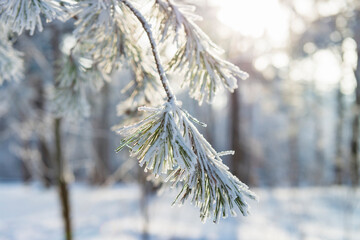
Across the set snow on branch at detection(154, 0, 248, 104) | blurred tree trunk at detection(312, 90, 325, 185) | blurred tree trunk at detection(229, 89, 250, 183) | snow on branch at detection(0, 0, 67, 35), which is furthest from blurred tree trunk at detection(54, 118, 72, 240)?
blurred tree trunk at detection(312, 90, 325, 185)

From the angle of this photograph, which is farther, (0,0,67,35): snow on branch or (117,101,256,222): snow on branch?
(0,0,67,35): snow on branch

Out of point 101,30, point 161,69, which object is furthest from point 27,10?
point 161,69

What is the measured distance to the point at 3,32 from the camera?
2965 mm

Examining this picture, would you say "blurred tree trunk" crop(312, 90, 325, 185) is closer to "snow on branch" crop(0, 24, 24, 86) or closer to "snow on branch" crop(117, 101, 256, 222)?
"snow on branch" crop(0, 24, 24, 86)

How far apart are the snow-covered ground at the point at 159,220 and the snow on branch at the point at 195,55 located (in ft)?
22.8

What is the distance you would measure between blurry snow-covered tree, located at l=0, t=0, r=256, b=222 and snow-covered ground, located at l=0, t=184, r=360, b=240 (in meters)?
6.67

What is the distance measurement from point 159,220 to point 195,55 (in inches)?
347

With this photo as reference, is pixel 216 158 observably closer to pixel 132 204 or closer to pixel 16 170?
pixel 132 204

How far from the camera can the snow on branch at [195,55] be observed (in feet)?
7.25

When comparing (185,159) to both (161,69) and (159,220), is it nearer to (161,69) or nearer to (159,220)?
(161,69)

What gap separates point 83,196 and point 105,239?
17.9 feet

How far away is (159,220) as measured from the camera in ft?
33.7

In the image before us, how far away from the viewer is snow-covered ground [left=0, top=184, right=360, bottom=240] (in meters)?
9.08

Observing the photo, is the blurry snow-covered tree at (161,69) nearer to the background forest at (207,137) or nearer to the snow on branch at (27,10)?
the snow on branch at (27,10)
